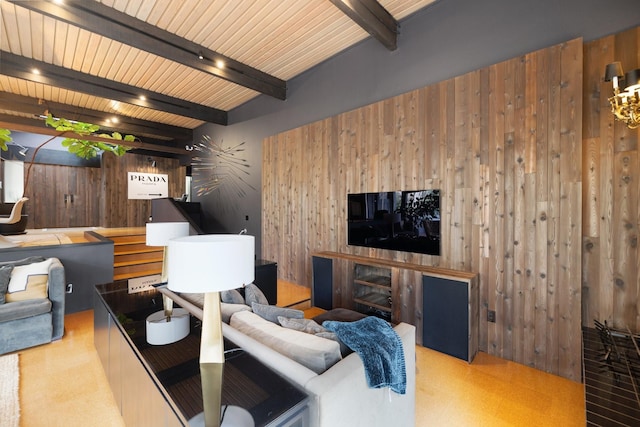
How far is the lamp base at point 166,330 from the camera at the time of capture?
154cm

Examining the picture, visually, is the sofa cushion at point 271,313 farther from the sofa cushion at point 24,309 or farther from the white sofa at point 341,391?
the sofa cushion at point 24,309

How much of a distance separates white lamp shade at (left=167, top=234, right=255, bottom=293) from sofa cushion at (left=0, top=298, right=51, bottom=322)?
2.95 meters

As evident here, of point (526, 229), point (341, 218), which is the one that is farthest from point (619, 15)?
point (341, 218)

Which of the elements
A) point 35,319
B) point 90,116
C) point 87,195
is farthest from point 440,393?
point 87,195

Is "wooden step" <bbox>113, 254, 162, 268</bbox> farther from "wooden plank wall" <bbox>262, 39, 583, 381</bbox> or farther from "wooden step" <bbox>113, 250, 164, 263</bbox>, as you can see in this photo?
"wooden plank wall" <bbox>262, 39, 583, 381</bbox>

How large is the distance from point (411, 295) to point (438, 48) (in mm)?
2983

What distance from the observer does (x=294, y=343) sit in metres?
1.37

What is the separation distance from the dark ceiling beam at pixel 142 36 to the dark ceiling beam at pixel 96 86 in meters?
2.00

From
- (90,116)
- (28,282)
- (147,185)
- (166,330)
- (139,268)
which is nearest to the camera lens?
(166,330)

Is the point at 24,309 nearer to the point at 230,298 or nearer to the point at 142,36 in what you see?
the point at 230,298

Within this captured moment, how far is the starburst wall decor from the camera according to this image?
6680 millimetres

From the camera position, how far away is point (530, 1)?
8.75 ft

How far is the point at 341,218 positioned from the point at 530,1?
3202 mm

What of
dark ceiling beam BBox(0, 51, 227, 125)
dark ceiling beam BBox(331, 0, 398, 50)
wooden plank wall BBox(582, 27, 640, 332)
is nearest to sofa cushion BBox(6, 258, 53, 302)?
dark ceiling beam BBox(0, 51, 227, 125)
